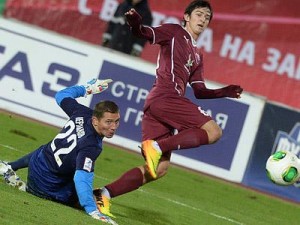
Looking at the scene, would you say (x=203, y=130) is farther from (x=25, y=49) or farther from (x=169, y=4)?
(x=169, y=4)

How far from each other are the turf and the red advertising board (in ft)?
9.95

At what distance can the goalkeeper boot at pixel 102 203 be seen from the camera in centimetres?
743

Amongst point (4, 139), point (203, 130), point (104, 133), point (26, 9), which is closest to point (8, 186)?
point (104, 133)

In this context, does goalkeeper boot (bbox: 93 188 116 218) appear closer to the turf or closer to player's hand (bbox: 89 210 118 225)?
the turf

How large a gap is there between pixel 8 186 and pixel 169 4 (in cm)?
837

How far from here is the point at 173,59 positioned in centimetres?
852

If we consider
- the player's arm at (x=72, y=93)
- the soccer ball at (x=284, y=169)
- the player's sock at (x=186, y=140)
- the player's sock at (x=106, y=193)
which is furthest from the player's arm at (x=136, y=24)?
the soccer ball at (x=284, y=169)

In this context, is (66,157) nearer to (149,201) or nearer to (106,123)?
(106,123)

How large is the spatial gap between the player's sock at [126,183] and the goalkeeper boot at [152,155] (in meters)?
0.13

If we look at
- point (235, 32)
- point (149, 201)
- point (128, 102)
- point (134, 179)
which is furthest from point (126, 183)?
point (235, 32)

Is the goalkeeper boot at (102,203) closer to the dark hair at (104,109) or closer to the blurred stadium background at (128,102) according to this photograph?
the dark hair at (104,109)

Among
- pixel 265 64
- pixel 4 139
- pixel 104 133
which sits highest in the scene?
pixel 265 64

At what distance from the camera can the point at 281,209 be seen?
11.4 m

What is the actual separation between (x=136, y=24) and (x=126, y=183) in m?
1.36
